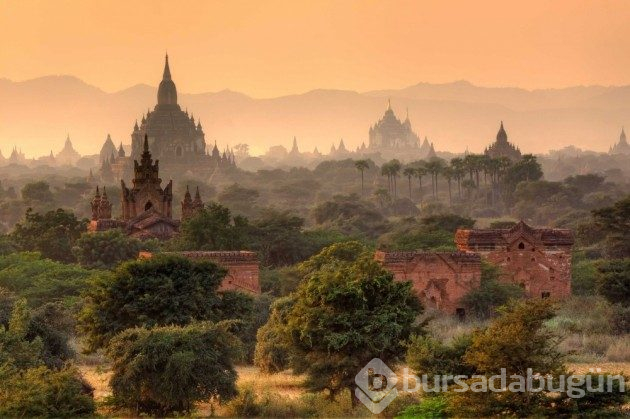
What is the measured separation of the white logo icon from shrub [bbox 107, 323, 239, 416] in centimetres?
249

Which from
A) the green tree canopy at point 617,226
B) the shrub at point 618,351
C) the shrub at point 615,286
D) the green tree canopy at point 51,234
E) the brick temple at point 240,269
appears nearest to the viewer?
the shrub at point 618,351

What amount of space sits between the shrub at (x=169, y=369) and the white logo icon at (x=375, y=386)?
249 cm

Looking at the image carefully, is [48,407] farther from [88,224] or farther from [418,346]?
[88,224]

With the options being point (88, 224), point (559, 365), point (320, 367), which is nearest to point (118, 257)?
point (88, 224)

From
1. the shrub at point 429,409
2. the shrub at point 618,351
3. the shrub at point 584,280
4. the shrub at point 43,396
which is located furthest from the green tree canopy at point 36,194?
the shrub at point 429,409

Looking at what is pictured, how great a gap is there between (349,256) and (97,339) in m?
17.2

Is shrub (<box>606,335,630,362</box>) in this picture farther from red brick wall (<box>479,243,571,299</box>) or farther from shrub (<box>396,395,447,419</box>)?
shrub (<box>396,395,447,419</box>)

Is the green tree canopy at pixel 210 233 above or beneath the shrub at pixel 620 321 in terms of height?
above

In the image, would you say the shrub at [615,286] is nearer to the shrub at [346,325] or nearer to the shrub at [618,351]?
the shrub at [618,351]

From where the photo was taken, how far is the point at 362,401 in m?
25.0

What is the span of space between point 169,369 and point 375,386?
4.22 meters

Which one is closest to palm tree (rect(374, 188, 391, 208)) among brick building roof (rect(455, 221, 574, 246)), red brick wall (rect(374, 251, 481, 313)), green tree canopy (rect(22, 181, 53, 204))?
green tree canopy (rect(22, 181, 53, 204))

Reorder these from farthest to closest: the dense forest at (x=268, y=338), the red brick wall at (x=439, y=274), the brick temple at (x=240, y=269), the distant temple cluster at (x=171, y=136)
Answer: the distant temple cluster at (x=171, y=136) → the red brick wall at (x=439, y=274) → the brick temple at (x=240, y=269) → the dense forest at (x=268, y=338)

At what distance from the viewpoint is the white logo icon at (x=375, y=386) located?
2456 cm
